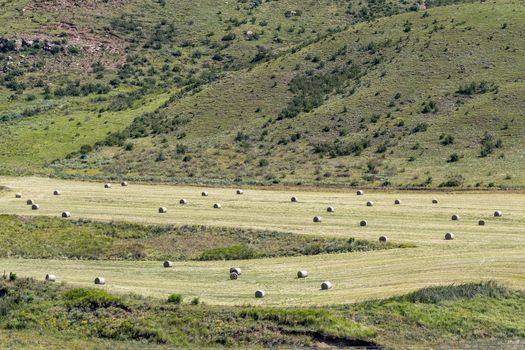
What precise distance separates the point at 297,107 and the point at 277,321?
70.9 metres

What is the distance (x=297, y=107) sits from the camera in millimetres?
107938

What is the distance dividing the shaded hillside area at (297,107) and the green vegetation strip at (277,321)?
38442 mm

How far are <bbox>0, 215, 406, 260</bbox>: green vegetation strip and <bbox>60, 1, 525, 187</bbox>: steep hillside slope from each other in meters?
25.0

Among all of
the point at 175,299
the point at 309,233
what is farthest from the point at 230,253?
the point at 175,299

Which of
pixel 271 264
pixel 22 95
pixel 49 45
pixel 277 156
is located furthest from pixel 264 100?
pixel 271 264

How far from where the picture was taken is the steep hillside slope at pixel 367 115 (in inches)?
3553

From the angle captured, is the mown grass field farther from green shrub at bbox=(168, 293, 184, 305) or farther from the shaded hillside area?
the shaded hillside area

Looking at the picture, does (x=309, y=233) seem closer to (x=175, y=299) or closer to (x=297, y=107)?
(x=175, y=299)

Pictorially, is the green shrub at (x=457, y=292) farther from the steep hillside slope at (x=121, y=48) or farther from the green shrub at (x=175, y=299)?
the steep hillside slope at (x=121, y=48)

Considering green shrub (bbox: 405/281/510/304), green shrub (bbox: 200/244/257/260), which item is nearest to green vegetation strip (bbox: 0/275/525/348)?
green shrub (bbox: 405/281/510/304)

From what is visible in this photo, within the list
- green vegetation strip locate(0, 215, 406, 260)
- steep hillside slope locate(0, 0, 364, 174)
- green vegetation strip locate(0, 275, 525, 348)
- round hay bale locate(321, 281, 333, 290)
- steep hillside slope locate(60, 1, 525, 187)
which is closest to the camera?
green vegetation strip locate(0, 275, 525, 348)

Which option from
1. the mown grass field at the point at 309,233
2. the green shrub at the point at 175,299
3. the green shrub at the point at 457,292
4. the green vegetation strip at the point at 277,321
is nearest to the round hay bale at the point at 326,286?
the mown grass field at the point at 309,233

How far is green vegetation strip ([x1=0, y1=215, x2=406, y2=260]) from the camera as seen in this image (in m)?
55.6

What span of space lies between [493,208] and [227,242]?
16662 millimetres
